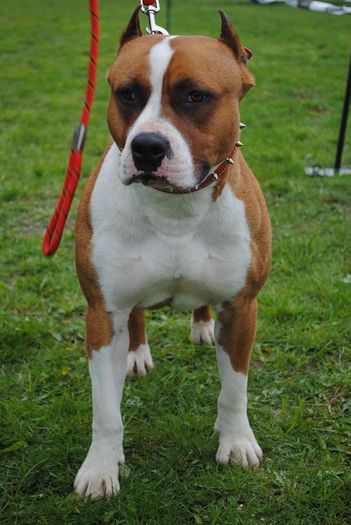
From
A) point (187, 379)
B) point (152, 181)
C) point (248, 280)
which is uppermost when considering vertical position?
point (152, 181)

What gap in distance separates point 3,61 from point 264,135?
18.8 feet

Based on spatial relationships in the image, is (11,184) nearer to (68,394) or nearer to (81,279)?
(68,394)

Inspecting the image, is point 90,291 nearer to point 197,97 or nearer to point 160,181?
point 160,181

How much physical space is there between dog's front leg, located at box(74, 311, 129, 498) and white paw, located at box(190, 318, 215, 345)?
105 cm

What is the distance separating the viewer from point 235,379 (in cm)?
304

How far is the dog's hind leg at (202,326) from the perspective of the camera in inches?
157

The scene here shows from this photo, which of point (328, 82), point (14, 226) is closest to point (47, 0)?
point (328, 82)

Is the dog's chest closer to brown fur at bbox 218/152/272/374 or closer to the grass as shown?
brown fur at bbox 218/152/272/374

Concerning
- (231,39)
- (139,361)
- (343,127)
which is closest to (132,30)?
(231,39)

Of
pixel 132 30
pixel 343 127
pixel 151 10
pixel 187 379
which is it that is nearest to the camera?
pixel 132 30

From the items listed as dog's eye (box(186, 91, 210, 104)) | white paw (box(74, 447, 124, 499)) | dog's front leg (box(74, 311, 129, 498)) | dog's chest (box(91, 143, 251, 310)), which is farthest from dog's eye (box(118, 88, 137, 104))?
white paw (box(74, 447, 124, 499))

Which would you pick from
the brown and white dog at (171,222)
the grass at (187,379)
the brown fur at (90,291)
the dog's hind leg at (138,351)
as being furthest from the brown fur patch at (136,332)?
the brown fur at (90,291)

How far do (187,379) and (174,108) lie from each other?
1696 millimetres

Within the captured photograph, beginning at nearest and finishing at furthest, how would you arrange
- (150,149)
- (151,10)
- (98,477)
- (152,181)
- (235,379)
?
1. (150,149)
2. (152,181)
3. (98,477)
4. (235,379)
5. (151,10)
